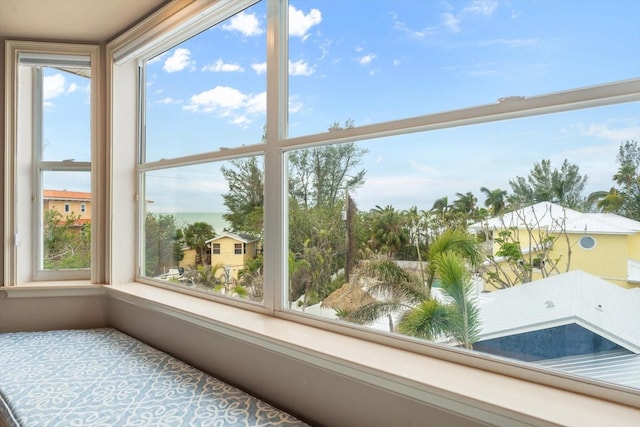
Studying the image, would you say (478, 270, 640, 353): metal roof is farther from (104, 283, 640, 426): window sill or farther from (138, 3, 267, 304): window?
(138, 3, 267, 304): window

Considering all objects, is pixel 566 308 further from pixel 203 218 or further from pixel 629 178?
pixel 203 218

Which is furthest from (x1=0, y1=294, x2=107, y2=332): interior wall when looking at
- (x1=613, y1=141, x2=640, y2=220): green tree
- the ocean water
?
(x1=613, y1=141, x2=640, y2=220): green tree

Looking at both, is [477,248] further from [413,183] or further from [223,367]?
[223,367]

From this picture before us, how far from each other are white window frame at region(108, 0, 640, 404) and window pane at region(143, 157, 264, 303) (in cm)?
9

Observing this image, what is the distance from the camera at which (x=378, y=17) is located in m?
1.31

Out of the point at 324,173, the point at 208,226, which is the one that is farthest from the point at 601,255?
the point at 208,226

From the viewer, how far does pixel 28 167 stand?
2.46m

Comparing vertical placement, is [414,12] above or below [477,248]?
above

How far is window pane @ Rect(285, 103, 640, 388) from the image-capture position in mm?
902

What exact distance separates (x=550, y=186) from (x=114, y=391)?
5.46 ft

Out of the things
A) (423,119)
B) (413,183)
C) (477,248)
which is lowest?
(477,248)

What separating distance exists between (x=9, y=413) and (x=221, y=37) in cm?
182

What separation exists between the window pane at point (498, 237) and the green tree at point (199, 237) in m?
0.79

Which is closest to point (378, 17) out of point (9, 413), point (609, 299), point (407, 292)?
point (407, 292)
